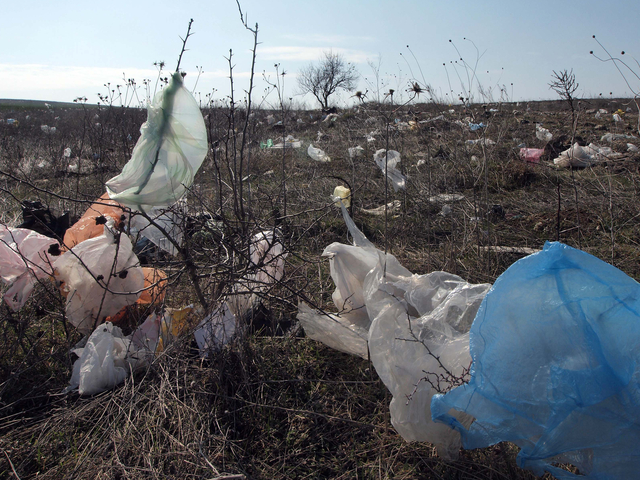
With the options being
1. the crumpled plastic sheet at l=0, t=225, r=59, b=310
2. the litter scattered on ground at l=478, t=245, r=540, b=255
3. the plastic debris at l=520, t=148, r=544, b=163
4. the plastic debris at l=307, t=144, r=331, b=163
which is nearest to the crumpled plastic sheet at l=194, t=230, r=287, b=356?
the crumpled plastic sheet at l=0, t=225, r=59, b=310

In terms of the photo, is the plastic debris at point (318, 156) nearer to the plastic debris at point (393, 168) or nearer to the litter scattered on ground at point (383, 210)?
the plastic debris at point (393, 168)

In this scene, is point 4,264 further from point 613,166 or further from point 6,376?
point 613,166

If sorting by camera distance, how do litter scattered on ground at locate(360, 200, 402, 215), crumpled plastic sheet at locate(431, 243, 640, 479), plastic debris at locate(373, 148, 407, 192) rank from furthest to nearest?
plastic debris at locate(373, 148, 407, 192) < litter scattered on ground at locate(360, 200, 402, 215) < crumpled plastic sheet at locate(431, 243, 640, 479)

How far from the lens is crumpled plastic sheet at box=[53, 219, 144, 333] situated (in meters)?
2.00

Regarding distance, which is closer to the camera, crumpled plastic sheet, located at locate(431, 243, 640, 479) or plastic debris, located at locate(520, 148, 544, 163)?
crumpled plastic sheet, located at locate(431, 243, 640, 479)

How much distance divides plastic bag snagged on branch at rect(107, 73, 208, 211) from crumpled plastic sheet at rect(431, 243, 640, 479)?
4.52 feet

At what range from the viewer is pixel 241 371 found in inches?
65.9

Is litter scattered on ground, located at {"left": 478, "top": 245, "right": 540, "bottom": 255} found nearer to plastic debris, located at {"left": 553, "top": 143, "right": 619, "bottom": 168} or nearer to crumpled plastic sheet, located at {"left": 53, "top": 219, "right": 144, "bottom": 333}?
crumpled plastic sheet, located at {"left": 53, "top": 219, "right": 144, "bottom": 333}

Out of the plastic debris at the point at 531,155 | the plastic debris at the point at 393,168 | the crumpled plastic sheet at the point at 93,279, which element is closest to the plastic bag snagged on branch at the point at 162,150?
the crumpled plastic sheet at the point at 93,279

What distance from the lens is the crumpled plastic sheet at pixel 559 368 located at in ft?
3.31

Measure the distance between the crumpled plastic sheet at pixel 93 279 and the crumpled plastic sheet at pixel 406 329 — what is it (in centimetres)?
92

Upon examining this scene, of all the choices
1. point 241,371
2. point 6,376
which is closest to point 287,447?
point 241,371

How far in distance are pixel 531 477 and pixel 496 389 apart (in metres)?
0.37

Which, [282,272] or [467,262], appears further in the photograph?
[467,262]
